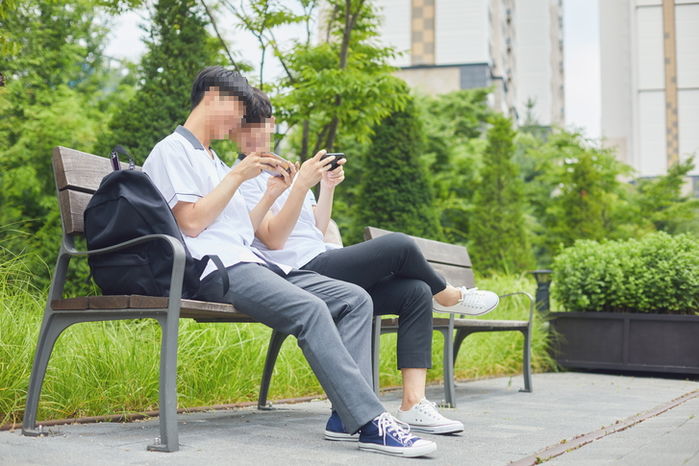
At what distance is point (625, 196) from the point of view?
1980 centimetres

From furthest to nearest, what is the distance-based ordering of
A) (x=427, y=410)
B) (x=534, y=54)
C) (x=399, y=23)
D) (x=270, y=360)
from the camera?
(x=534, y=54) < (x=399, y=23) < (x=270, y=360) < (x=427, y=410)

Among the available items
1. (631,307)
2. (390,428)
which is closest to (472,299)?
(390,428)

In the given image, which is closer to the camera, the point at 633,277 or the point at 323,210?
the point at 323,210

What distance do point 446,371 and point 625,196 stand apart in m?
16.9

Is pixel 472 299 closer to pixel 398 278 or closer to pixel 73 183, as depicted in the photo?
pixel 398 278

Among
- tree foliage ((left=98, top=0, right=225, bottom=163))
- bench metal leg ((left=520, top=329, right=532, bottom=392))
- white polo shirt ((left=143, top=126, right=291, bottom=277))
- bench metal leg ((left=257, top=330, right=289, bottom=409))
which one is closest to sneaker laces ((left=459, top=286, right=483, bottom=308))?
bench metal leg ((left=257, top=330, right=289, bottom=409))

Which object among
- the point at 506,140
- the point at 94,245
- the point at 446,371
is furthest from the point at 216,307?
the point at 506,140

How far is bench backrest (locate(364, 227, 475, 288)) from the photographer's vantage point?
497cm

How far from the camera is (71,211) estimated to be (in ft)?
9.16

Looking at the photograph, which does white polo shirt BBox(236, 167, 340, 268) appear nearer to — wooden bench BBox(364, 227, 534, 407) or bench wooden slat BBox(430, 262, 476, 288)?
wooden bench BBox(364, 227, 534, 407)

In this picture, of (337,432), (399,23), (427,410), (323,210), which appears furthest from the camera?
(399,23)

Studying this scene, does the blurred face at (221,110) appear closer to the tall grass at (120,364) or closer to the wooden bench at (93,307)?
the wooden bench at (93,307)

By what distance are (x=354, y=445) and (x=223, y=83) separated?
1399 mm

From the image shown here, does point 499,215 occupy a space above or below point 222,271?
above
